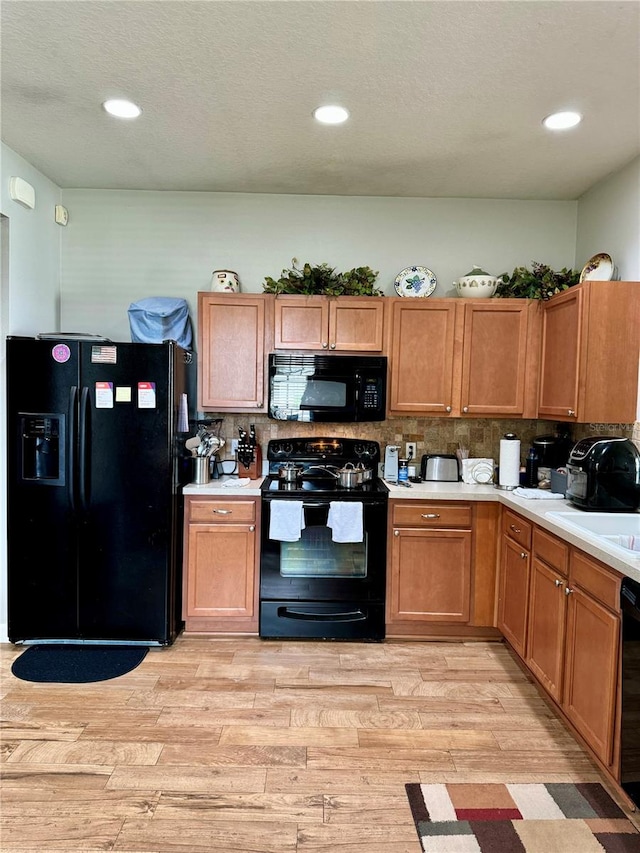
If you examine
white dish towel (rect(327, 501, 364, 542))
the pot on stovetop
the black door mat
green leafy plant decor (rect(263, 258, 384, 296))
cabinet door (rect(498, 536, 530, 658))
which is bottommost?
the black door mat

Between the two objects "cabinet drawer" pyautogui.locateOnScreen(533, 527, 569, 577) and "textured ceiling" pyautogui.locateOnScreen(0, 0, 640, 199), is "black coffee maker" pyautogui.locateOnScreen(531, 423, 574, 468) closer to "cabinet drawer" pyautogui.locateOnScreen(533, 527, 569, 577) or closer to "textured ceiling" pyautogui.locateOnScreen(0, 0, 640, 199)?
"cabinet drawer" pyautogui.locateOnScreen(533, 527, 569, 577)

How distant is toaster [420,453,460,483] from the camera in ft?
11.0

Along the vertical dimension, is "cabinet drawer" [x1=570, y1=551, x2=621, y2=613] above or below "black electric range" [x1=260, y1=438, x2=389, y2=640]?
above

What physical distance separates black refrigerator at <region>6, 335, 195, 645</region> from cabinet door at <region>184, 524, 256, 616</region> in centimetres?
16

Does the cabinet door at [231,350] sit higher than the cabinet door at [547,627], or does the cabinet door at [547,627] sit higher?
the cabinet door at [231,350]

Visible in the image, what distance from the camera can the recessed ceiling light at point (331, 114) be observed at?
2.36 meters

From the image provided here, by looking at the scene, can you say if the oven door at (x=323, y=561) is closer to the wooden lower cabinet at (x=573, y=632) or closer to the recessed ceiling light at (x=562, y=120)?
the wooden lower cabinet at (x=573, y=632)

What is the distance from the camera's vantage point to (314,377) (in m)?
3.18

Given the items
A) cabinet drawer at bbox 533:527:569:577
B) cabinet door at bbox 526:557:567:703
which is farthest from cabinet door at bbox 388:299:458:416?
cabinet door at bbox 526:557:567:703

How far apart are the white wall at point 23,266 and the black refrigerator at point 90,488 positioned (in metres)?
0.14

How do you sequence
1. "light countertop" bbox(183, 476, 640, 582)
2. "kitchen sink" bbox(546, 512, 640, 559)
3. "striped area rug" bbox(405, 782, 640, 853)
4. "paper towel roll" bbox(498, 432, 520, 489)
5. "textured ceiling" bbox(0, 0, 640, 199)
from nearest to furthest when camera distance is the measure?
"striped area rug" bbox(405, 782, 640, 853) < "textured ceiling" bbox(0, 0, 640, 199) < "kitchen sink" bbox(546, 512, 640, 559) < "light countertop" bbox(183, 476, 640, 582) < "paper towel roll" bbox(498, 432, 520, 489)

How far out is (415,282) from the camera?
11.0 feet

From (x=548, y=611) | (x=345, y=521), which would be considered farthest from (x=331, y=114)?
(x=548, y=611)

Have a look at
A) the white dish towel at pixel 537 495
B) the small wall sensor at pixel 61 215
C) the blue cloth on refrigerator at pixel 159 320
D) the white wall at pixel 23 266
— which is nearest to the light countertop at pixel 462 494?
the white dish towel at pixel 537 495
